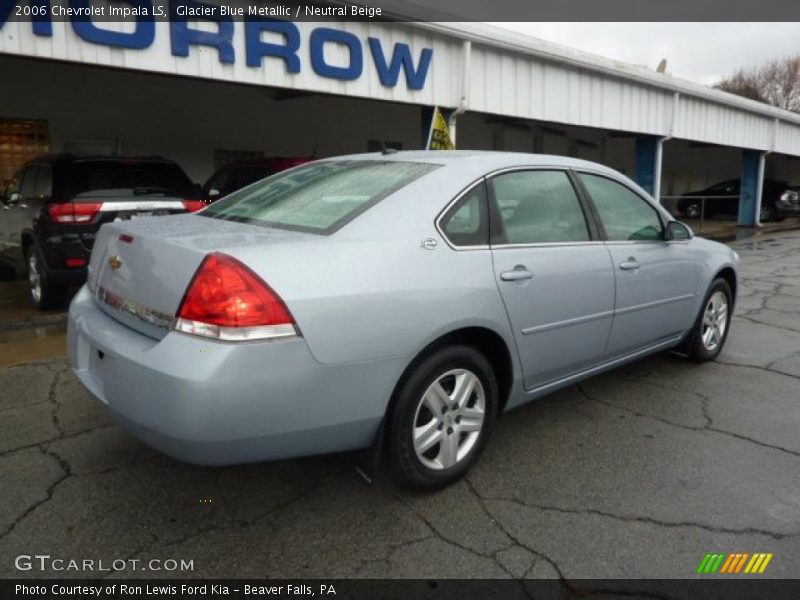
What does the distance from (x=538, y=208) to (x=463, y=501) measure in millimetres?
1545

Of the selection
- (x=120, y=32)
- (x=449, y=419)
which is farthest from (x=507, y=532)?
(x=120, y=32)

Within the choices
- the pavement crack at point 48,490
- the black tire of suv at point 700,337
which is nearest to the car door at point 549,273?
the black tire of suv at point 700,337

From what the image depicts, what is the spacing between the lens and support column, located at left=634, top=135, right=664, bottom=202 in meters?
14.0

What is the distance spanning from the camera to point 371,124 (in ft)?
48.6

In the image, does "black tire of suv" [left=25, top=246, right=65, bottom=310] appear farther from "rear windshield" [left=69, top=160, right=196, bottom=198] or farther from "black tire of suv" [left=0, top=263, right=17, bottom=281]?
"black tire of suv" [left=0, top=263, right=17, bottom=281]

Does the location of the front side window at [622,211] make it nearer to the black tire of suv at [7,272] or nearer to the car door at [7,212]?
the car door at [7,212]

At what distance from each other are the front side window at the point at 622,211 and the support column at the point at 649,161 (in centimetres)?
1082

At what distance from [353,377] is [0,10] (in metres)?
5.28

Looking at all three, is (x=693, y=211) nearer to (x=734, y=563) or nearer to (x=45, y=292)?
(x=45, y=292)

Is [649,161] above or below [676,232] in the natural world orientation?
above

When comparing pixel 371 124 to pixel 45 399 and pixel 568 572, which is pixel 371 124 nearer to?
pixel 45 399

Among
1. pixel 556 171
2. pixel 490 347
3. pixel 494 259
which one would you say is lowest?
pixel 490 347

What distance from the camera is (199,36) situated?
21.2 feet

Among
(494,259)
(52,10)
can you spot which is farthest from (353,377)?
(52,10)
